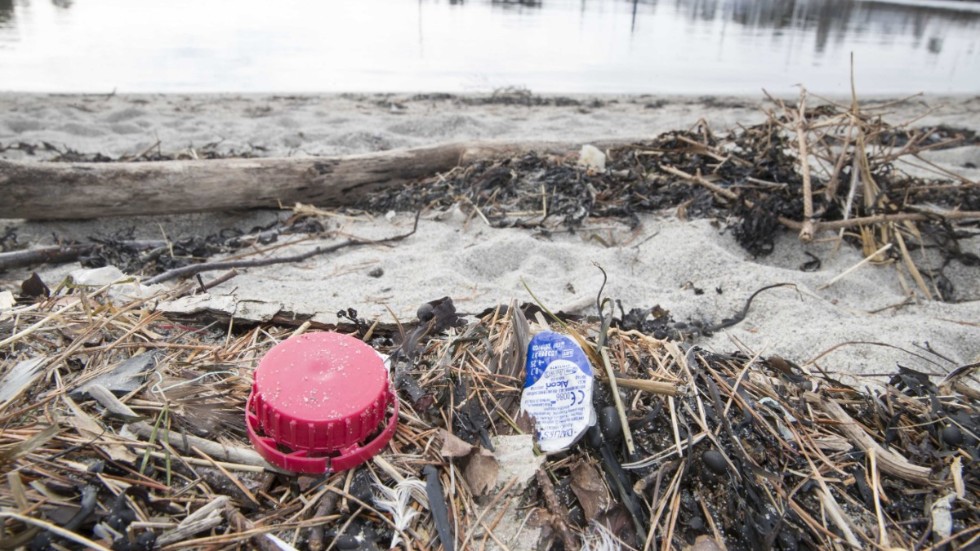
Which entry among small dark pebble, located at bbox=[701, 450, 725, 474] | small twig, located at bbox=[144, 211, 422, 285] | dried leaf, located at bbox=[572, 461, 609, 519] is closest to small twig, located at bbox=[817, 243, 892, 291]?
small dark pebble, located at bbox=[701, 450, 725, 474]

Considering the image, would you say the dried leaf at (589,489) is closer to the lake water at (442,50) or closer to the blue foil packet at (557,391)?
the blue foil packet at (557,391)

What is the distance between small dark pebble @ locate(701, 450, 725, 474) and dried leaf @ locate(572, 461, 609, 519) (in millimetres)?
264

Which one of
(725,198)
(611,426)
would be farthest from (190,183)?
(725,198)

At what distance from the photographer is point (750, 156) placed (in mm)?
4258

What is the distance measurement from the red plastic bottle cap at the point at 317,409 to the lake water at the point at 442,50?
8.17 m

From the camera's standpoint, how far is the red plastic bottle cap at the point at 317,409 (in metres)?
1.29

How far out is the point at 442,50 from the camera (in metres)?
12.4

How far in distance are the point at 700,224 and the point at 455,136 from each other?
11.1ft

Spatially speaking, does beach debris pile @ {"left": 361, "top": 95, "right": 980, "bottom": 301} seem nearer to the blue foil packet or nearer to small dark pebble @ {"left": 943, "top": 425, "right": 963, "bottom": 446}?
small dark pebble @ {"left": 943, "top": 425, "right": 963, "bottom": 446}

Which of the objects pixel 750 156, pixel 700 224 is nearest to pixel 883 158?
pixel 750 156

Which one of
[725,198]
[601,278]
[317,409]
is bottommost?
[601,278]

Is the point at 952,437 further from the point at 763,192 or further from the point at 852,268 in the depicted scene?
the point at 763,192

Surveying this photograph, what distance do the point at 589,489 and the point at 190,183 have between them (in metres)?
3.40

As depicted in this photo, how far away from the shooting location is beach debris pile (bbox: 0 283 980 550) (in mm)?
1232
